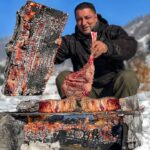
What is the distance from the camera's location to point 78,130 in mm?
3488

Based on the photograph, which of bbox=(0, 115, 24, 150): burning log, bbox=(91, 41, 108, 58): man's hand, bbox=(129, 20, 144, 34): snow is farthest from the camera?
bbox=(129, 20, 144, 34): snow

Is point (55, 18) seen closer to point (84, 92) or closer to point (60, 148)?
point (84, 92)

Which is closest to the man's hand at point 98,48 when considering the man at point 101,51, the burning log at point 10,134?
the man at point 101,51

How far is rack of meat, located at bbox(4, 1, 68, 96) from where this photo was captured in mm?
3660

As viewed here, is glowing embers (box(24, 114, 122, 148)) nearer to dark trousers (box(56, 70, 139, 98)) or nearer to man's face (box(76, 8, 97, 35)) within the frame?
dark trousers (box(56, 70, 139, 98))

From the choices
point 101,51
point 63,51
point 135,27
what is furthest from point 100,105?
point 135,27

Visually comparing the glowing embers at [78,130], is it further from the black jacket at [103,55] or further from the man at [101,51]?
the black jacket at [103,55]

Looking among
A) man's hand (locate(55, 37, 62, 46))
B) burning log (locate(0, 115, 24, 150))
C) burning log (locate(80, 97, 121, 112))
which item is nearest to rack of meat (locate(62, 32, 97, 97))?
burning log (locate(80, 97, 121, 112))

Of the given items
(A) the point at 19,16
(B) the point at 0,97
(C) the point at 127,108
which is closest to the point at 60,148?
(C) the point at 127,108

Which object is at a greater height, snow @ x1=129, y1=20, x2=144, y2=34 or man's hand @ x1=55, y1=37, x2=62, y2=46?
snow @ x1=129, y1=20, x2=144, y2=34

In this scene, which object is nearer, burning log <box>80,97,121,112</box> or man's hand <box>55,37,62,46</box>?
burning log <box>80,97,121,112</box>

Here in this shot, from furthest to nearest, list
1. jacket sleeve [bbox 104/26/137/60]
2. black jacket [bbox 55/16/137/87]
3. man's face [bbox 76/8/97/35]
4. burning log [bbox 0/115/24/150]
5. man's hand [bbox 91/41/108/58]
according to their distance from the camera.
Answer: man's face [bbox 76/8/97/35] < black jacket [bbox 55/16/137/87] < jacket sleeve [bbox 104/26/137/60] < man's hand [bbox 91/41/108/58] < burning log [bbox 0/115/24/150]

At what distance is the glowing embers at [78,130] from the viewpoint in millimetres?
3430

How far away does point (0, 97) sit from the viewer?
7352 mm
